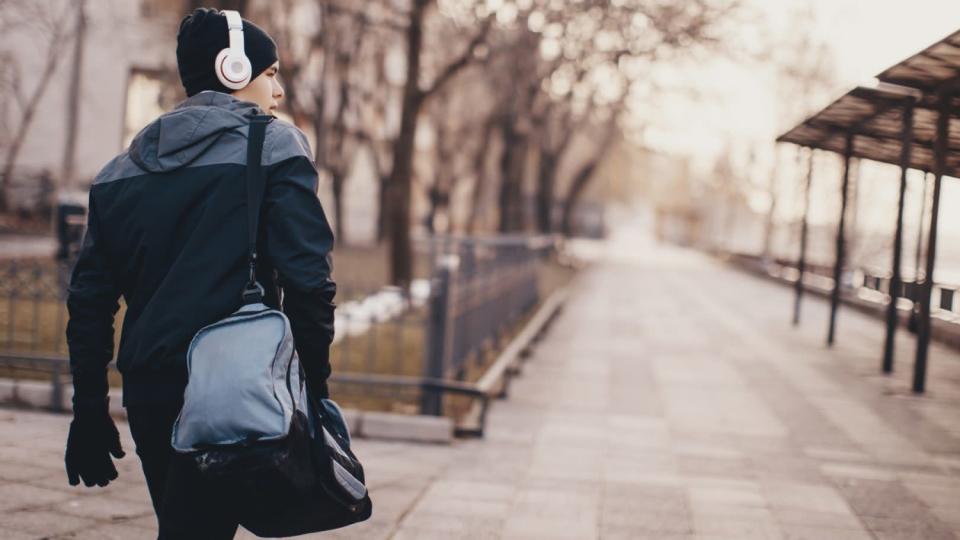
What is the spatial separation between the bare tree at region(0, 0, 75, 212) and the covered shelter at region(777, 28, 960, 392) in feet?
30.2

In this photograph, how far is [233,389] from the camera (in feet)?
8.68

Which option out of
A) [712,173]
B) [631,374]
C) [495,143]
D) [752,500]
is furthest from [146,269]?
[712,173]

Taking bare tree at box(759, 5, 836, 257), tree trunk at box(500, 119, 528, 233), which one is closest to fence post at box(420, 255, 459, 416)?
bare tree at box(759, 5, 836, 257)

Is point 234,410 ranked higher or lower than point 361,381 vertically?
higher

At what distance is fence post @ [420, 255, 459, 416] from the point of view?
8109 mm

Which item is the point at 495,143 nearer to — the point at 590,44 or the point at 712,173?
the point at 712,173

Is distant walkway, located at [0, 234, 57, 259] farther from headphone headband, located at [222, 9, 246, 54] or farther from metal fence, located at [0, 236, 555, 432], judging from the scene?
headphone headband, located at [222, 9, 246, 54]

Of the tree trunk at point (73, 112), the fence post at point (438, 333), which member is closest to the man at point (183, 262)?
the fence post at point (438, 333)

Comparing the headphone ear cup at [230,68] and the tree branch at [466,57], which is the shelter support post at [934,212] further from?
the headphone ear cup at [230,68]

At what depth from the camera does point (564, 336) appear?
52.9 ft

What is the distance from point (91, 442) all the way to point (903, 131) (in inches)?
380

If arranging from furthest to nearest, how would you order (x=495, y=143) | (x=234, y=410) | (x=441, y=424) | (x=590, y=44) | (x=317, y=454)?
(x=495, y=143) < (x=590, y=44) < (x=441, y=424) < (x=317, y=454) < (x=234, y=410)

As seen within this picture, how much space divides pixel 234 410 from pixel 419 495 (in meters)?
3.56

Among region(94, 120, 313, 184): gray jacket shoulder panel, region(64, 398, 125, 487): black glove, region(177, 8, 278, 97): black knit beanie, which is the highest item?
region(177, 8, 278, 97): black knit beanie
